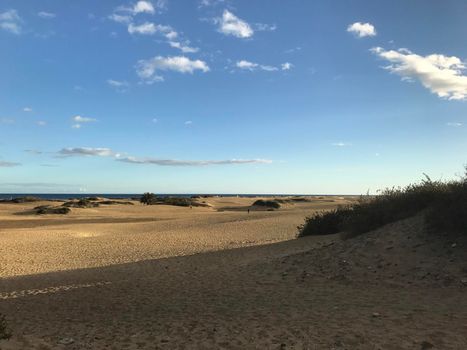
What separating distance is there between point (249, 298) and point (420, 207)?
7516 mm

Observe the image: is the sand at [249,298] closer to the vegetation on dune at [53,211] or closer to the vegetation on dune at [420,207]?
the vegetation on dune at [420,207]

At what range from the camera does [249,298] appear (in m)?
11.0

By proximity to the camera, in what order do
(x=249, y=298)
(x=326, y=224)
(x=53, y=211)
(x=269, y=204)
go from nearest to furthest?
(x=249, y=298) < (x=326, y=224) < (x=53, y=211) < (x=269, y=204)

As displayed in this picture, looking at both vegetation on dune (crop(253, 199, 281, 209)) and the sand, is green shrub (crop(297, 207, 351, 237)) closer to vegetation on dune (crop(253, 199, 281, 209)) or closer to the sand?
the sand

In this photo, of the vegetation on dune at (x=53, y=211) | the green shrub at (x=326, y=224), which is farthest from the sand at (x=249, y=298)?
the vegetation on dune at (x=53, y=211)

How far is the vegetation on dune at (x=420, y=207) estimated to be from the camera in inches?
513

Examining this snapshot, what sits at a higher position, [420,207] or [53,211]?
[420,207]

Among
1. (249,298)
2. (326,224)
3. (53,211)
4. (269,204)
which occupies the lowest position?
(249,298)

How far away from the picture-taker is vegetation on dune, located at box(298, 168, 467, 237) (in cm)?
1303

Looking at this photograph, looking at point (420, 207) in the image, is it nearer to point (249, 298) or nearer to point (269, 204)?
point (249, 298)

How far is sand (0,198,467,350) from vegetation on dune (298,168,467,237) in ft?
2.35

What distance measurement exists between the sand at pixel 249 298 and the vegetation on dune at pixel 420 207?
0.72m

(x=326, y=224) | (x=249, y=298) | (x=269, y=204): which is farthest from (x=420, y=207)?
(x=269, y=204)

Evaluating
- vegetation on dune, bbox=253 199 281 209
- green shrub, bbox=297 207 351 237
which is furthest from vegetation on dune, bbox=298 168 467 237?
vegetation on dune, bbox=253 199 281 209
